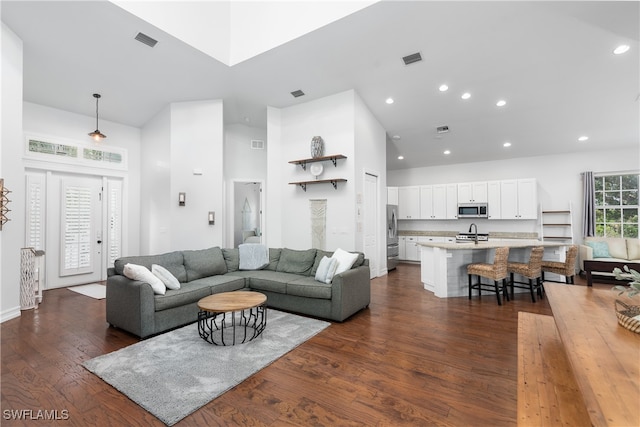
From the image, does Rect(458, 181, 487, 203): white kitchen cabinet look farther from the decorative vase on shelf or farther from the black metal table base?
the black metal table base

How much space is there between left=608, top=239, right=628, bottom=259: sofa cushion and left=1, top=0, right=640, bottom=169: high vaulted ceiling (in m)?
2.23

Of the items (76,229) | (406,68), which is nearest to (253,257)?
(76,229)

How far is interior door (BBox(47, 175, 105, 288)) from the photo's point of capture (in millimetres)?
5520

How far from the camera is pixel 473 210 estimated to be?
7.71 meters

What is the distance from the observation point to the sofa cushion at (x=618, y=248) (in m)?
5.96

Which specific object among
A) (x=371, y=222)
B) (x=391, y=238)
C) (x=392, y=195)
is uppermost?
(x=392, y=195)

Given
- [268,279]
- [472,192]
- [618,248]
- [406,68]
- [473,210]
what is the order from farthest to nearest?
[472,192], [473,210], [618,248], [406,68], [268,279]

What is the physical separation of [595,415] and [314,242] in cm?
492

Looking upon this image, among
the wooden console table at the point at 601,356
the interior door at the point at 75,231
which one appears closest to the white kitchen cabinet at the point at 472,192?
the wooden console table at the point at 601,356

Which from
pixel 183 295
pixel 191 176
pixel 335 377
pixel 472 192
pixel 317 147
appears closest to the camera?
pixel 335 377

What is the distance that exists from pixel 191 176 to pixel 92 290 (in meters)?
2.76

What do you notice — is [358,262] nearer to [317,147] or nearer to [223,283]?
[223,283]

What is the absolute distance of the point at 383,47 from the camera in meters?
4.25

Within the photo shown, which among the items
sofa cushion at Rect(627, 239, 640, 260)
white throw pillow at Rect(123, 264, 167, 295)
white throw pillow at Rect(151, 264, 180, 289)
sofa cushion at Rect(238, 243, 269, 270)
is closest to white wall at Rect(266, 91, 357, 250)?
sofa cushion at Rect(238, 243, 269, 270)
